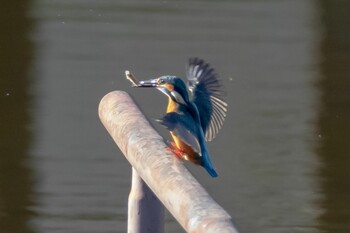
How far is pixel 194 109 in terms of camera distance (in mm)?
2004

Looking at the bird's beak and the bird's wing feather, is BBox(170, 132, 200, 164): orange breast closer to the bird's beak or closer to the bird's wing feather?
the bird's wing feather

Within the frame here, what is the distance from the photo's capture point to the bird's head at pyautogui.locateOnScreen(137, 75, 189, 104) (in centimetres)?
193

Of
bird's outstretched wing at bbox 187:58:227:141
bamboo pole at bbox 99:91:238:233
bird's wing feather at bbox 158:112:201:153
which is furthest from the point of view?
bird's outstretched wing at bbox 187:58:227:141

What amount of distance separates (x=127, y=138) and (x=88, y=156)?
2.59 metres

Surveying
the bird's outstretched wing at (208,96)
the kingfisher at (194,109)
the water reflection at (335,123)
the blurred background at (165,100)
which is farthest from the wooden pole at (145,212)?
the water reflection at (335,123)

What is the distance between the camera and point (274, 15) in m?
6.40

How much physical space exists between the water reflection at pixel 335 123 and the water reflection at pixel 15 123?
108 cm

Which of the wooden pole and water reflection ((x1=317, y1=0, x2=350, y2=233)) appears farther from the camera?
water reflection ((x1=317, y1=0, x2=350, y2=233))

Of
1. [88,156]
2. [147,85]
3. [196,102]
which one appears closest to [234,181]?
[88,156]

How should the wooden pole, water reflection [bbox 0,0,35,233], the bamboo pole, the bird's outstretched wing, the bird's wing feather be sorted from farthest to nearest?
water reflection [bbox 0,0,35,233]
the bird's outstretched wing
the bird's wing feather
the wooden pole
the bamboo pole

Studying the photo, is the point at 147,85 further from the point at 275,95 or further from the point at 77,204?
the point at 275,95

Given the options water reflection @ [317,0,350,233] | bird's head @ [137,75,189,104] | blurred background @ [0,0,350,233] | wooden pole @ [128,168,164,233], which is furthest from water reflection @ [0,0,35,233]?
wooden pole @ [128,168,164,233]

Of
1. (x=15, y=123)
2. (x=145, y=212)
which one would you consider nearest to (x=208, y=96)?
(x=145, y=212)

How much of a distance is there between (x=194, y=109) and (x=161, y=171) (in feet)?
1.47
